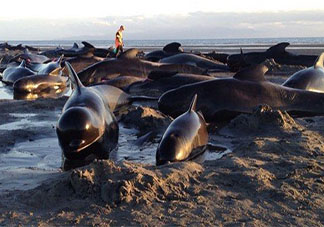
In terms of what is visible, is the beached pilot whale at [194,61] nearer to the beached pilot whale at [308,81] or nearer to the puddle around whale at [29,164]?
the beached pilot whale at [308,81]

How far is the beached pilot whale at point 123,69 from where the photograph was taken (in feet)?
42.4

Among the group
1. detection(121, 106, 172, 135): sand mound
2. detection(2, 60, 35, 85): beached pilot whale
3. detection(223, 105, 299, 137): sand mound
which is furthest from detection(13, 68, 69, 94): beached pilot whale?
detection(223, 105, 299, 137): sand mound

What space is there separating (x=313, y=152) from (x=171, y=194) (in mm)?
2299

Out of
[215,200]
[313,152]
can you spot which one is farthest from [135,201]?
[313,152]

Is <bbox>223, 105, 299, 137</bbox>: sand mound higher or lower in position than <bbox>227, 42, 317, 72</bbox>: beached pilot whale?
lower

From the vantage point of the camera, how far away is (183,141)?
16.6ft

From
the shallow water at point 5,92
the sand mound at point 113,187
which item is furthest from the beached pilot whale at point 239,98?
the shallow water at point 5,92

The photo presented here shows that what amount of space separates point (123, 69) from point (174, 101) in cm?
593

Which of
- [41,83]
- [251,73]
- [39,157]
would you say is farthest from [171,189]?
Result: [41,83]

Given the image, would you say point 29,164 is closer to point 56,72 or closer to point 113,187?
point 113,187

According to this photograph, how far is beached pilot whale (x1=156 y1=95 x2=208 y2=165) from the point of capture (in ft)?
15.8

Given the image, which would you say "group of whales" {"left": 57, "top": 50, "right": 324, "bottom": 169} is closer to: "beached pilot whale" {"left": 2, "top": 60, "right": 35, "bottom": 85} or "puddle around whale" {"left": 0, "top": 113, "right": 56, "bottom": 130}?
"puddle around whale" {"left": 0, "top": 113, "right": 56, "bottom": 130}

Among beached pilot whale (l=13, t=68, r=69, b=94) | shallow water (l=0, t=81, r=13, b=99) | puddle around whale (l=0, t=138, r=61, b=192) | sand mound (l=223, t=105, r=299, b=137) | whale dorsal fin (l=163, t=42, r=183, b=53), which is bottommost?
shallow water (l=0, t=81, r=13, b=99)

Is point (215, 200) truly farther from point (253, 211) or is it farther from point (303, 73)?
point (303, 73)
